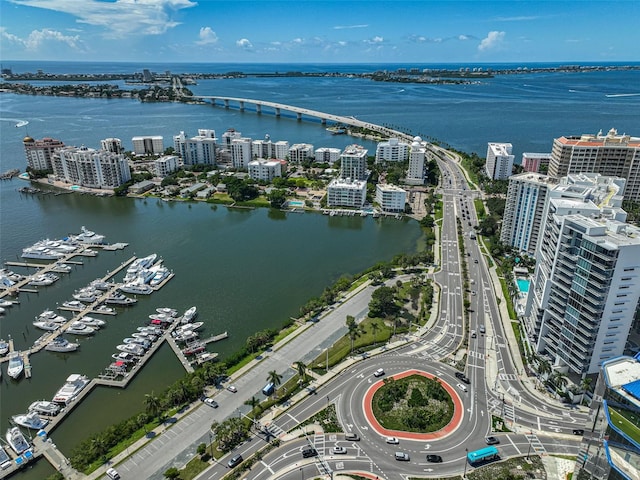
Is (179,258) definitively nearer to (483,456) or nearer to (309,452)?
(309,452)

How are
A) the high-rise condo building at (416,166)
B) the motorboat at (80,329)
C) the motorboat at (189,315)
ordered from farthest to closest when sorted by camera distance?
the high-rise condo building at (416,166), the motorboat at (189,315), the motorboat at (80,329)

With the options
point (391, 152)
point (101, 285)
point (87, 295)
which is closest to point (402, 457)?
point (87, 295)

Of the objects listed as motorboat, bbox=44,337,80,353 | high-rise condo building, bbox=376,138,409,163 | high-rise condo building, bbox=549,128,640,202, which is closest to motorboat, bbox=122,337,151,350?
motorboat, bbox=44,337,80,353

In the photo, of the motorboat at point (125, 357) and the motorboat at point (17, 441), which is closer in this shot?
the motorboat at point (17, 441)

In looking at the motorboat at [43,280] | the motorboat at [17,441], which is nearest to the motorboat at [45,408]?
the motorboat at [17,441]

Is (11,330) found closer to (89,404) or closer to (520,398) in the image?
(89,404)

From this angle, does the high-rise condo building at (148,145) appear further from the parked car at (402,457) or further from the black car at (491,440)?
the black car at (491,440)
